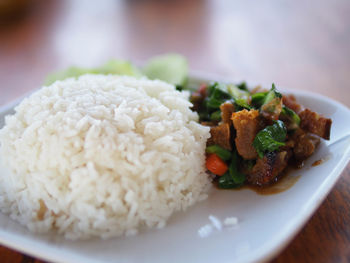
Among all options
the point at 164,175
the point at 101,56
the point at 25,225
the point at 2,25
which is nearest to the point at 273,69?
the point at 101,56

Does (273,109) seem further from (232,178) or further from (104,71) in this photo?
(104,71)

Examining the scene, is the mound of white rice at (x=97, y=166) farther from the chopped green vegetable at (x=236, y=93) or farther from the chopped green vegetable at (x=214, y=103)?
the chopped green vegetable at (x=236, y=93)

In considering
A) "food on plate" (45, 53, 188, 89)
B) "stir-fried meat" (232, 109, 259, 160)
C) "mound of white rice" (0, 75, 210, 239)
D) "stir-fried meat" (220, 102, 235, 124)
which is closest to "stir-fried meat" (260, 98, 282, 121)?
"stir-fried meat" (232, 109, 259, 160)

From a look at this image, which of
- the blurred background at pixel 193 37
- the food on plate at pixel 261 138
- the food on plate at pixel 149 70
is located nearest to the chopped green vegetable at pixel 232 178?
the food on plate at pixel 261 138

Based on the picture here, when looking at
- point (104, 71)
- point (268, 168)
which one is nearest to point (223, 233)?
point (268, 168)

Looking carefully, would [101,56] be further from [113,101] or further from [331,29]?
[331,29]
